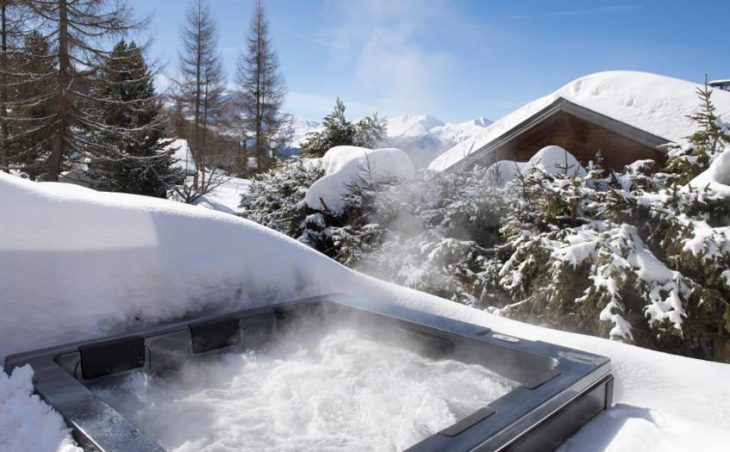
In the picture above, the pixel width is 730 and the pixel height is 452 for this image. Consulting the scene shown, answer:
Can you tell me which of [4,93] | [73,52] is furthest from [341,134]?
[4,93]

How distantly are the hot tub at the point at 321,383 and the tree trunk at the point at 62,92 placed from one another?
10939mm

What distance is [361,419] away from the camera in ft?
5.70

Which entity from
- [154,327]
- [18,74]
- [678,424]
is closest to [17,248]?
[154,327]

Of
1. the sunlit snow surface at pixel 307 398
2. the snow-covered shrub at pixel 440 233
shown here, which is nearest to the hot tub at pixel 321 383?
the sunlit snow surface at pixel 307 398

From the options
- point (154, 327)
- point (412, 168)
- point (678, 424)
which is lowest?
point (678, 424)

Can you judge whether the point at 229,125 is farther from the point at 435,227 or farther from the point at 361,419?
the point at 361,419

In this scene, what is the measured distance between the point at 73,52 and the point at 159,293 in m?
12.0

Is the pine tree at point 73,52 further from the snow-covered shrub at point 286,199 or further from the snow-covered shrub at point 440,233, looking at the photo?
the snow-covered shrub at point 440,233

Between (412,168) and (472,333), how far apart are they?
11.8 ft

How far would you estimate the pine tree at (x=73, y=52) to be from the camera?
1093 cm

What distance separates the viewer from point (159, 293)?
6.93 feet

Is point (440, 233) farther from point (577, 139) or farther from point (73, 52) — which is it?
point (73, 52)

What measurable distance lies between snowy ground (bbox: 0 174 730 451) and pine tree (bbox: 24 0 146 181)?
10.6m

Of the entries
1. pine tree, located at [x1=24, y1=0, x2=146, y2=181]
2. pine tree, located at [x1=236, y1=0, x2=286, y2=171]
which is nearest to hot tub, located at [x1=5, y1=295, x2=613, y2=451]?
pine tree, located at [x1=24, y1=0, x2=146, y2=181]
